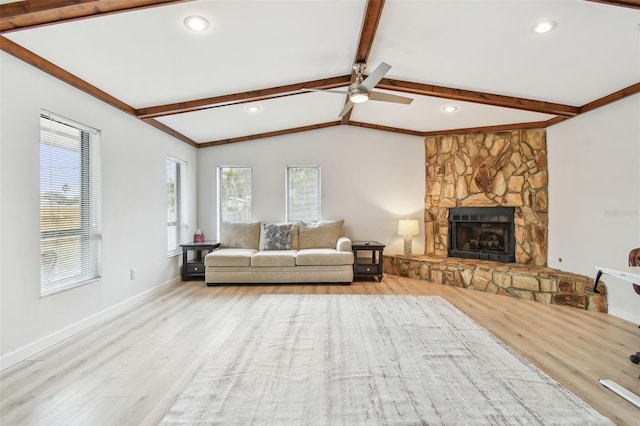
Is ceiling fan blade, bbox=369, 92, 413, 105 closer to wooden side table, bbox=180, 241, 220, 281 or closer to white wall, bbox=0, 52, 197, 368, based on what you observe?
white wall, bbox=0, 52, 197, 368

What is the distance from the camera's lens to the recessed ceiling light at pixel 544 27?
2.39 meters

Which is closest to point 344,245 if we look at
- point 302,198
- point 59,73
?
point 302,198

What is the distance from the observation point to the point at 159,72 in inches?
118

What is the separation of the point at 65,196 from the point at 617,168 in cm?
587

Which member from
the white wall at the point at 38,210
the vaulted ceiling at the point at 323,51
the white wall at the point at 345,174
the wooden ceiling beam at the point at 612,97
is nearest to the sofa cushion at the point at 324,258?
the white wall at the point at 345,174

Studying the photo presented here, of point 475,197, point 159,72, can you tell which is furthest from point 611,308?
point 159,72

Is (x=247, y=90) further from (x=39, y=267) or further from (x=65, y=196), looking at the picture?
(x=39, y=267)

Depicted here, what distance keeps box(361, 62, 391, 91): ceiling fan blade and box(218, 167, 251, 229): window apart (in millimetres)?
3406

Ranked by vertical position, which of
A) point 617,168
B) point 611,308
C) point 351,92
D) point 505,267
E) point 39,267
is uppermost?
point 351,92

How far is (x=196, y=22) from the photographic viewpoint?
2.32 metres

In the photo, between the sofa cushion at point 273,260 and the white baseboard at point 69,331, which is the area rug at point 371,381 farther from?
the sofa cushion at point 273,260

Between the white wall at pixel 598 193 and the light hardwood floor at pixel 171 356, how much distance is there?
0.69 m

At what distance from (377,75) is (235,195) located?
386cm

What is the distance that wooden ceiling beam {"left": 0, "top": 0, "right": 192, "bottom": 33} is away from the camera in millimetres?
1947
